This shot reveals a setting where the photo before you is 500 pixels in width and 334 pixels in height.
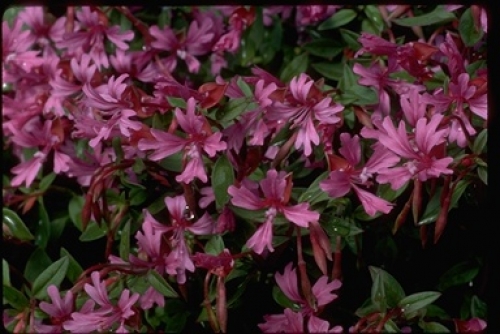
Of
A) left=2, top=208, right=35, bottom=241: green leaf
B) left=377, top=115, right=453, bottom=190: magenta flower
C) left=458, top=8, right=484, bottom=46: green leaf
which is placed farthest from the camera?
left=2, top=208, right=35, bottom=241: green leaf

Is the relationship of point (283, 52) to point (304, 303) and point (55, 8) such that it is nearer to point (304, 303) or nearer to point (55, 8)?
point (55, 8)

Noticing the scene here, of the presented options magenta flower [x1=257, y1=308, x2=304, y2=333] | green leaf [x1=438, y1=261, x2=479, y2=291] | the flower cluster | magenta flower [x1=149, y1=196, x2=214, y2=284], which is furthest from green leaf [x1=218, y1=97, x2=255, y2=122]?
green leaf [x1=438, y1=261, x2=479, y2=291]

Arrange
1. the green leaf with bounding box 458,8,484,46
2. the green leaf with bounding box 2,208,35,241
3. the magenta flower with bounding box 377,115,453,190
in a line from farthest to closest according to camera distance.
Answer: the green leaf with bounding box 2,208,35,241, the green leaf with bounding box 458,8,484,46, the magenta flower with bounding box 377,115,453,190

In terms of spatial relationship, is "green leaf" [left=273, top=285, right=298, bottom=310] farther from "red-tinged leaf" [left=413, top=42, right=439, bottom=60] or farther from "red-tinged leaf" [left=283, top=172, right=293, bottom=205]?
"red-tinged leaf" [left=413, top=42, right=439, bottom=60]

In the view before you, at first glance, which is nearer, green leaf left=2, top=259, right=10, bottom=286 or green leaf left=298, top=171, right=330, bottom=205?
green leaf left=298, top=171, right=330, bottom=205

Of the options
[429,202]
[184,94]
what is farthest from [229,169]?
[429,202]

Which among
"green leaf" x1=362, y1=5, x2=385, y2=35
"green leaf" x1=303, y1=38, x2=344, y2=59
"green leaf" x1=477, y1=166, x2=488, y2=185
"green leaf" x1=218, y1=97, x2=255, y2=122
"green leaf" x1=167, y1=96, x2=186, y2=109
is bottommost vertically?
"green leaf" x1=303, y1=38, x2=344, y2=59

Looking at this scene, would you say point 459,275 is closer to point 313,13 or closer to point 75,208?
point 313,13

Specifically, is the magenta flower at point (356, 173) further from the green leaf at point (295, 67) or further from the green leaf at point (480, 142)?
the green leaf at point (295, 67)
